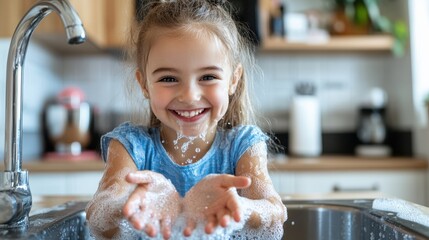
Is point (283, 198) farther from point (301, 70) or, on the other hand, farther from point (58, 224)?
point (301, 70)

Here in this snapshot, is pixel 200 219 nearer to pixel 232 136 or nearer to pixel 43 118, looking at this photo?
pixel 232 136

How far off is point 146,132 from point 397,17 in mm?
1804

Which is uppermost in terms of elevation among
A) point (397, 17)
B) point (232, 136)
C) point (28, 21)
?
point (397, 17)

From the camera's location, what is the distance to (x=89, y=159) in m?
1.96

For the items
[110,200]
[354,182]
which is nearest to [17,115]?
[110,200]

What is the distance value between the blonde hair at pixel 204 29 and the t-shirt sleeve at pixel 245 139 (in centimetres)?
5

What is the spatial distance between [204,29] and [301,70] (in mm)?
1667

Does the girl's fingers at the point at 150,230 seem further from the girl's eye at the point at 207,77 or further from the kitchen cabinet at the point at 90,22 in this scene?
the kitchen cabinet at the point at 90,22

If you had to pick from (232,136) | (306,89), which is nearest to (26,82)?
(306,89)

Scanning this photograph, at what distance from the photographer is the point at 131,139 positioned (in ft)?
2.62

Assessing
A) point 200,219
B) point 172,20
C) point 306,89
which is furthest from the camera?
point 306,89

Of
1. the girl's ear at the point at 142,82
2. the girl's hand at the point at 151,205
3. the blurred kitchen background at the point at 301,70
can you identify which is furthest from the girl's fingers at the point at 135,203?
the blurred kitchen background at the point at 301,70

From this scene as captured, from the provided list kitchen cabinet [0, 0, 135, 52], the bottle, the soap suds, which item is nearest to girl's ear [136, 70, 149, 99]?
the soap suds

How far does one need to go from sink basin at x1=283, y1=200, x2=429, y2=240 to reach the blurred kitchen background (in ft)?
3.41
